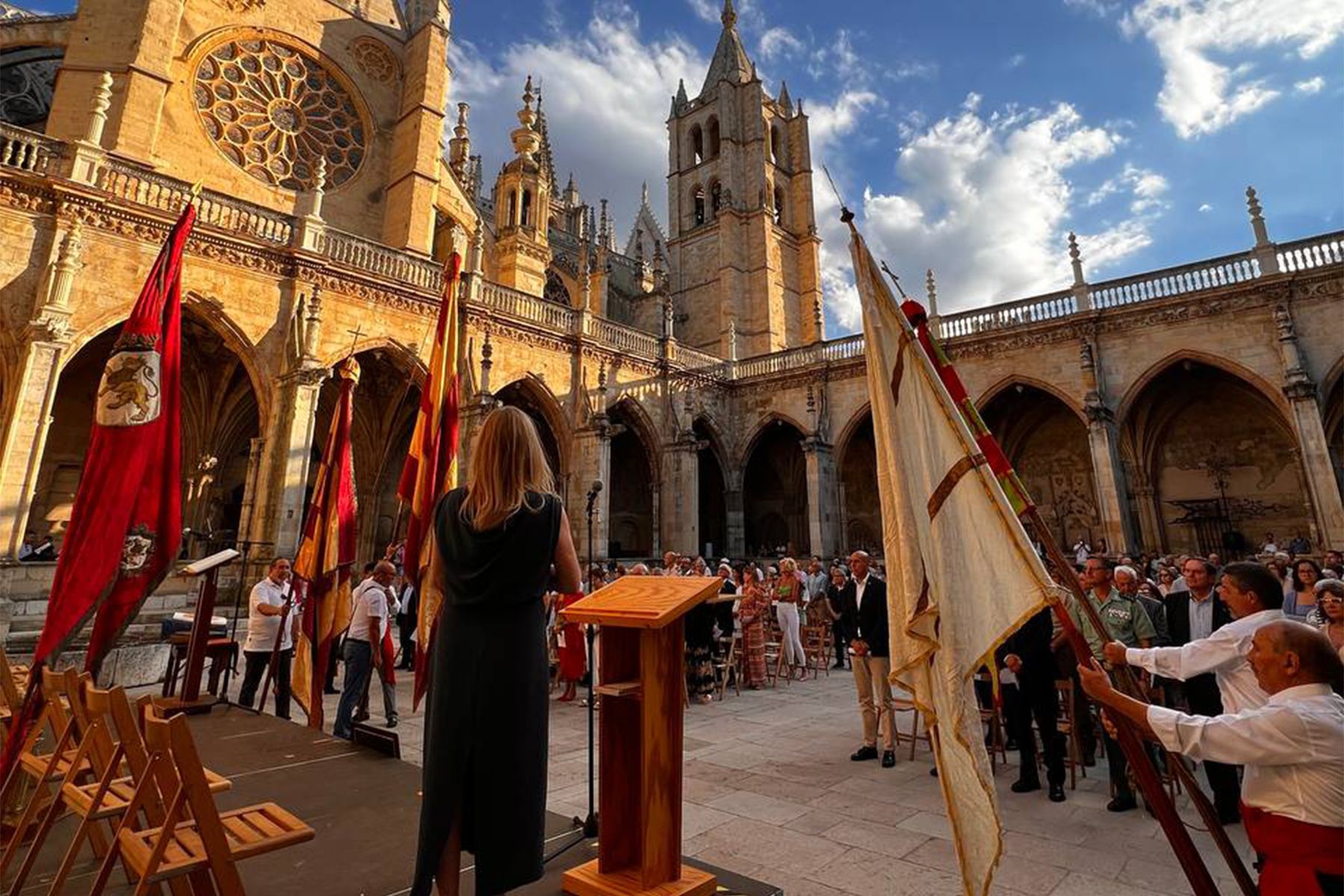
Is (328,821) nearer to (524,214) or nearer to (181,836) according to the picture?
(181,836)

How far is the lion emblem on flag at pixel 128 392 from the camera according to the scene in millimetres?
3375

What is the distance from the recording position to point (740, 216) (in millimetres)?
25812

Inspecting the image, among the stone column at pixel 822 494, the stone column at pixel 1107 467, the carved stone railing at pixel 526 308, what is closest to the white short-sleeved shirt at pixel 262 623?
the carved stone railing at pixel 526 308

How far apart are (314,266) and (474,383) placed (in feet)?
12.1

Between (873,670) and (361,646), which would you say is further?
(361,646)

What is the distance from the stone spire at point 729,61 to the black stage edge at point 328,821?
29.9m

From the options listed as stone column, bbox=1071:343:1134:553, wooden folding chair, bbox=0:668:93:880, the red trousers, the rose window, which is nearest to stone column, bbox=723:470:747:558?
stone column, bbox=1071:343:1134:553

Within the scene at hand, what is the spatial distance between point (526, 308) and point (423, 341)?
3032 mm

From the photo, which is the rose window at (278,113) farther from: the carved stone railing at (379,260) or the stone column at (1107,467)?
the stone column at (1107,467)

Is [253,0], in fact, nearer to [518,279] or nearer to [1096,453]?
[518,279]

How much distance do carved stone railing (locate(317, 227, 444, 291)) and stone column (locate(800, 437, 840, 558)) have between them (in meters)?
10.3

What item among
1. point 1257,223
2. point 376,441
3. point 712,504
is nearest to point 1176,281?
point 1257,223

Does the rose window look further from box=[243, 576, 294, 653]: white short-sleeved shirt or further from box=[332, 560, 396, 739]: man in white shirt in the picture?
box=[332, 560, 396, 739]: man in white shirt

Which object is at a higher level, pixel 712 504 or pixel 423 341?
pixel 423 341
